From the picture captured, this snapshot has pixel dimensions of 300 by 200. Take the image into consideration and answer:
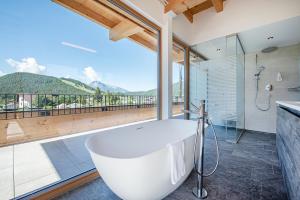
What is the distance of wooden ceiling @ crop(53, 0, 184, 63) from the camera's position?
1.87 m

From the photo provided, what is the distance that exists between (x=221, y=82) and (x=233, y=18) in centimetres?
129

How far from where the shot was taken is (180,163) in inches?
50.9

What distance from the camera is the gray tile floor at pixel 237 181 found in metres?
1.48

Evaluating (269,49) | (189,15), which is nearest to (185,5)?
(189,15)

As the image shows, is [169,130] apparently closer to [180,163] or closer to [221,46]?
[180,163]

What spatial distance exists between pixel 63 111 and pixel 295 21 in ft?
12.5

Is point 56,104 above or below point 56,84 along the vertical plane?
below

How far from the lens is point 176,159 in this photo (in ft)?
4.09

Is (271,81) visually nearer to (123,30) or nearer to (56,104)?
(123,30)

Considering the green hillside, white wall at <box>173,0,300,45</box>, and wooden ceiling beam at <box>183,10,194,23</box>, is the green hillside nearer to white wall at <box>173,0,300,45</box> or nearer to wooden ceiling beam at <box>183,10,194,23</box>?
white wall at <box>173,0,300,45</box>

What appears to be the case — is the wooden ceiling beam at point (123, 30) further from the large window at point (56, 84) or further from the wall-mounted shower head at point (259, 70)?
the wall-mounted shower head at point (259, 70)

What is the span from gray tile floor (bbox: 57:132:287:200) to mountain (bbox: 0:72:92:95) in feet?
3.57

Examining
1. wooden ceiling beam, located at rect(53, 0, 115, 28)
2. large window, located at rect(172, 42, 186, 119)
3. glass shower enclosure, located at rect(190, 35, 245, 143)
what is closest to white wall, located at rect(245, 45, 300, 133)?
glass shower enclosure, located at rect(190, 35, 245, 143)

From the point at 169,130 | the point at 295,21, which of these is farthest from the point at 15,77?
the point at 295,21
